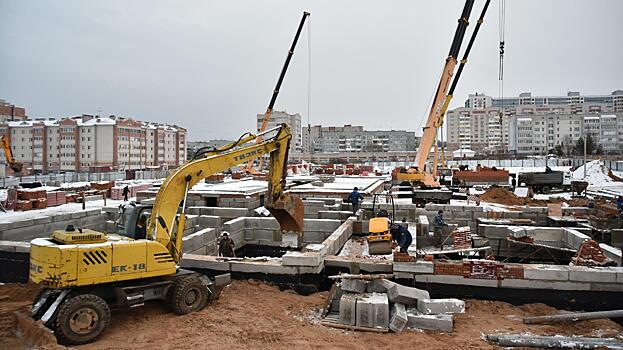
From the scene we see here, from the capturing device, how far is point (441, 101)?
20000 mm

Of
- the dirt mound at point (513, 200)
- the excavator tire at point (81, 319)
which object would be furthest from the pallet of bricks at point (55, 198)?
the dirt mound at point (513, 200)

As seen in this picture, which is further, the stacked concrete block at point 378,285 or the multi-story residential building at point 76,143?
the multi-story residential building at point 76,143

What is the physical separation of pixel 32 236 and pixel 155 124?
66.0 metres

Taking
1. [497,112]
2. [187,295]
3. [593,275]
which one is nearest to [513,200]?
[593,275]

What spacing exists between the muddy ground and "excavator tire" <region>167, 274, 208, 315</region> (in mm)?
128

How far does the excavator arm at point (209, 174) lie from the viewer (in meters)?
7.00

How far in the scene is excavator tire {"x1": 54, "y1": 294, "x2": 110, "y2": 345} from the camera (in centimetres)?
582

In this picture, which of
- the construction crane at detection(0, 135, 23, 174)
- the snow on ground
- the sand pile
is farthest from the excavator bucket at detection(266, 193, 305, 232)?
the sand pile

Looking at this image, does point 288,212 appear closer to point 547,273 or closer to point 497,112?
point 547,273

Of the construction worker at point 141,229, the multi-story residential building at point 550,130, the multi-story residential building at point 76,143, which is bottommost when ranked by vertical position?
the construction worker at point 141,229

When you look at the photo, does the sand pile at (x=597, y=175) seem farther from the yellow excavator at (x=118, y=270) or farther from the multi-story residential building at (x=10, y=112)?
the multi-story residential building at (x=10, y=112)

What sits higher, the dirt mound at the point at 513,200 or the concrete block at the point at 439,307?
the dirt mound at the point at 513,200

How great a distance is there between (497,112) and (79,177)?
108299 mm

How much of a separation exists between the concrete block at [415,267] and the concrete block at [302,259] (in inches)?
58.7
